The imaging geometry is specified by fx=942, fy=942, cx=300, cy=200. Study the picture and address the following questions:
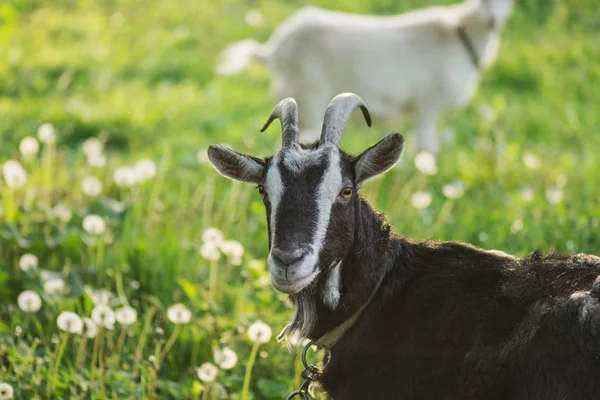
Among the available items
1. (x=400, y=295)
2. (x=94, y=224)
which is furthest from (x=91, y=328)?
(x=400, y=295)

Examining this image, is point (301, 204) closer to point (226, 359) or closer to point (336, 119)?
point (336, 119)

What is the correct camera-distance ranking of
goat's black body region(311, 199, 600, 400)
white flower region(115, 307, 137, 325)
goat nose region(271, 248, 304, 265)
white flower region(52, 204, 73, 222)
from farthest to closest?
white flower region(52, 204, 73, 222)
white flower region(115, 307, 137, 325)
goat nose region(271, 248, 304, 265)
goat's black body region(311, 199, 600, 400)

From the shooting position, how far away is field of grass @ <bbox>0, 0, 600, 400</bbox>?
4961 millimetres

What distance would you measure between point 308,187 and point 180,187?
170 inches

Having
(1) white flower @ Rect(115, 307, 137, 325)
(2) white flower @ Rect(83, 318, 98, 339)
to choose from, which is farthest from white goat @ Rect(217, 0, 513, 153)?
(2) white flower @ Rect(83, 318, 98, 339)

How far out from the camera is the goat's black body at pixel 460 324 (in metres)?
3.37

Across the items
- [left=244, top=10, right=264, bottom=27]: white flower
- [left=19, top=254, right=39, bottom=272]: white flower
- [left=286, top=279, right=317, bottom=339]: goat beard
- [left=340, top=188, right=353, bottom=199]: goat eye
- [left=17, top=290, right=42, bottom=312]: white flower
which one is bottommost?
[left=244, top=10, right=264, bottom=27]: white flower

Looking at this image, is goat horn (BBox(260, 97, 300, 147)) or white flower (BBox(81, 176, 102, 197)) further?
white flower (BBox(81, 176, 102, 197))

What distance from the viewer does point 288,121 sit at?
13.1 feet

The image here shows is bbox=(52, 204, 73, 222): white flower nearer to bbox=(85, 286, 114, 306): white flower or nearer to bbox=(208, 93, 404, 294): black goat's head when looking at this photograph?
bbox=(85, 286, 114, 306): white flower

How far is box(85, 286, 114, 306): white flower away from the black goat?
1395 mm

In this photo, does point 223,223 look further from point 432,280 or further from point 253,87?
point 253,87

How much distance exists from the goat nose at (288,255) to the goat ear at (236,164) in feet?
1.79

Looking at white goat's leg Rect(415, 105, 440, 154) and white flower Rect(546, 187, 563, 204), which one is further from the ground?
A: white flower Rect(546, 187, 563, 204)
